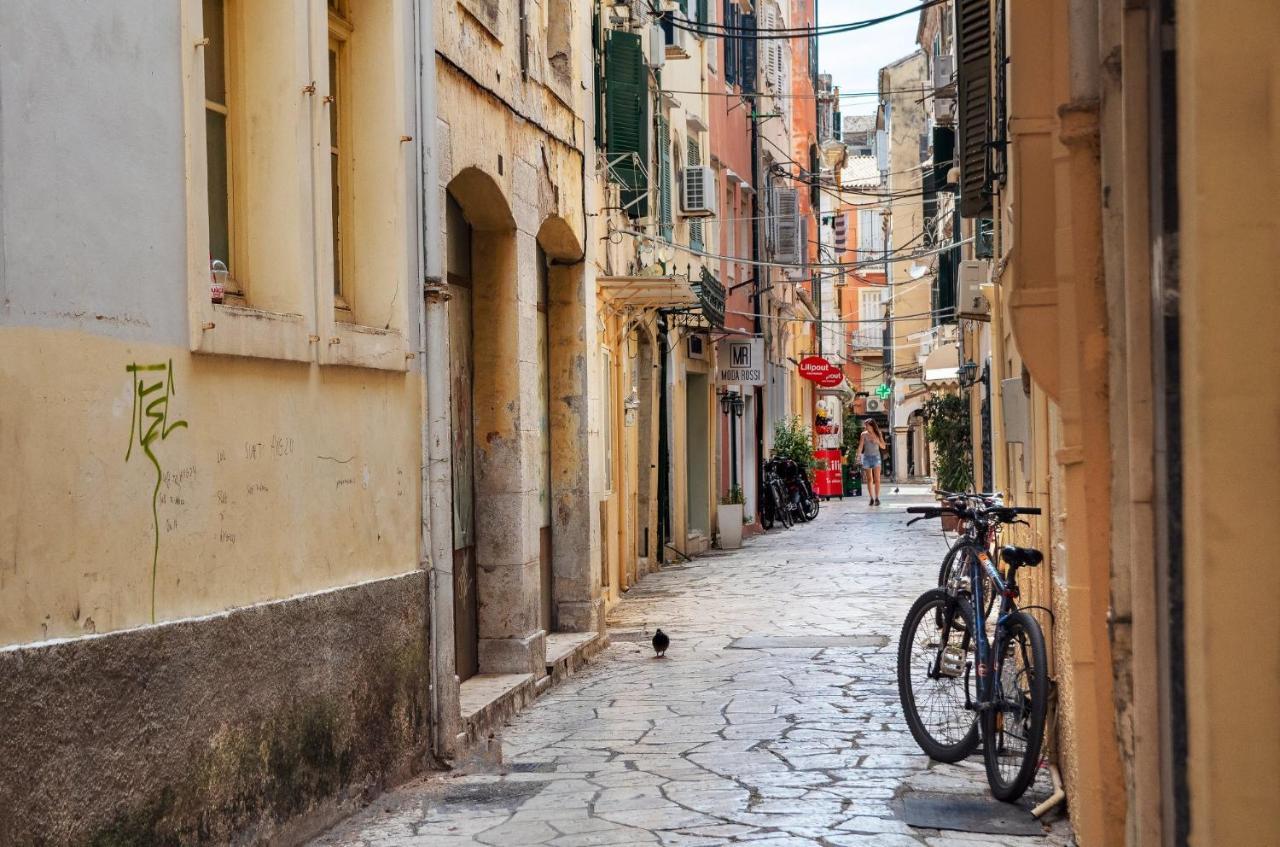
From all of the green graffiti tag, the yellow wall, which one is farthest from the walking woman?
the yellow wall

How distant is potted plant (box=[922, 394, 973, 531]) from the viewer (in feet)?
83.1

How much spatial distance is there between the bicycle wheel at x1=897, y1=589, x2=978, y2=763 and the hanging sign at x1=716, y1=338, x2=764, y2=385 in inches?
750

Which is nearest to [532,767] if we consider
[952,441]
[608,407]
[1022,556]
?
[1022,556]

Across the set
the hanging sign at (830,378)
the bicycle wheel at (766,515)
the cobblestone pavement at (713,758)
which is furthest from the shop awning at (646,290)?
the hanging sign at (830,378)

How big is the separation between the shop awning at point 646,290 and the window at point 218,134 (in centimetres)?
947

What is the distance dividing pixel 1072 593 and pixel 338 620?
372 cm

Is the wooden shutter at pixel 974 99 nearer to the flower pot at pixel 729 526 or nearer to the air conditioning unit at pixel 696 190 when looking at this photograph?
the air conditioning unit at pixel 696 190

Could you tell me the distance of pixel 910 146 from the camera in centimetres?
5834

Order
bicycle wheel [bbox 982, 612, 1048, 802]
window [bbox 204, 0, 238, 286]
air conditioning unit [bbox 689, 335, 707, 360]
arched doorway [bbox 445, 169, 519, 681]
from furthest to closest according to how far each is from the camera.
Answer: air conditioning unit [bbox 689, 335, 707, 360] → arched doorway [bbox 445, 169, 519, 681] → bicycle wheel [bbox 982, 612, 1048, 802] → window [bbox 204, 0, 238, 286]

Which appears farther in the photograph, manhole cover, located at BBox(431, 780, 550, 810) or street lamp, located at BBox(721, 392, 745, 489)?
street lamp, located at BBox(721, 392, 745, 489)

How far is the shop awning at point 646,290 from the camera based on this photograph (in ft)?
54.9

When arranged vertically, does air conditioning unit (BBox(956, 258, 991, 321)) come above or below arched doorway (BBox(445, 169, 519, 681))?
above

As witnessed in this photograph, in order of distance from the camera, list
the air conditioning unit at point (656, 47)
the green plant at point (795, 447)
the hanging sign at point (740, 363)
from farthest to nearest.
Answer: the green plant at point (795, 447), the hanging sign at point (740, 363), the air conditioning unit at point (656, 47)

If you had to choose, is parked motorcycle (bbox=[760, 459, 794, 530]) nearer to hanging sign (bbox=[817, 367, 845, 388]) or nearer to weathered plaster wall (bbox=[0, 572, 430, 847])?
hanging sign (bbox=[817, 367, 845, 388])
